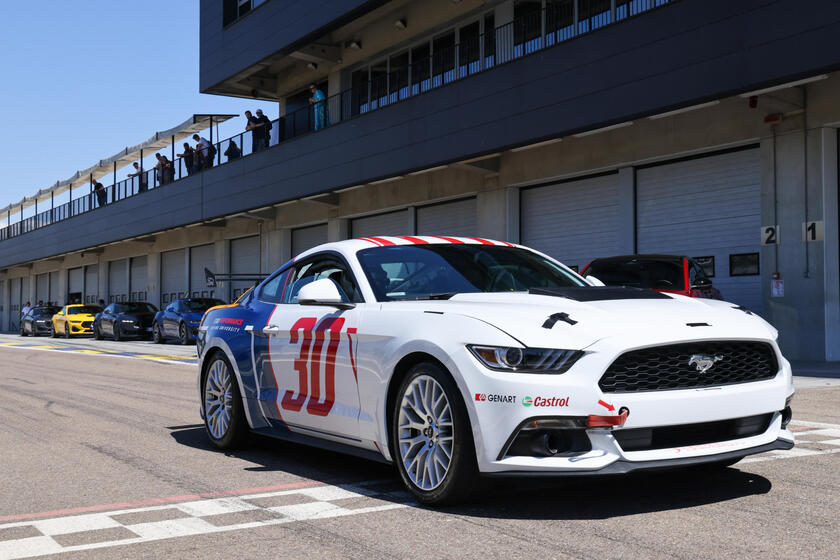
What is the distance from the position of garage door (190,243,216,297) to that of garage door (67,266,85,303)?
1772 cm

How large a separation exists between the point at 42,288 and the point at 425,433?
65698mm

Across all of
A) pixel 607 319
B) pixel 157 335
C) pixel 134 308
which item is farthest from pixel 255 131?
pixel 607 319

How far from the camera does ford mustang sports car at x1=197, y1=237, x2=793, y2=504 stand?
4418mm

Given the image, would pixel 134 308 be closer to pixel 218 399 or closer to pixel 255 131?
pixel 255 131

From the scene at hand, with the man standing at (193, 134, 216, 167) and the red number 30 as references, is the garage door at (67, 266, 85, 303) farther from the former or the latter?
the red number 30

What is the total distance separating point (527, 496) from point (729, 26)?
42.1ft

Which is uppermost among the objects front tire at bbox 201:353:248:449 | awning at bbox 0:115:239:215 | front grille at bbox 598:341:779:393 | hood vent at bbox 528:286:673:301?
awning at bbox 0:115:239:215

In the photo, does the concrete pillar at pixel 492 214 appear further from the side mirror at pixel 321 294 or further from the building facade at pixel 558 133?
the side mirror at pixel 321 294

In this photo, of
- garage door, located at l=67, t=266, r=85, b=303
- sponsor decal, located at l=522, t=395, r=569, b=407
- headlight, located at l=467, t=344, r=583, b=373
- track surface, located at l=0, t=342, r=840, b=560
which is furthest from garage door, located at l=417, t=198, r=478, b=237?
garage door, located at l=67, t=266, r=85, b=303

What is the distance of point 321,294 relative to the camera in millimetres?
5680

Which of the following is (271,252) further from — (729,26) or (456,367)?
(456,367)

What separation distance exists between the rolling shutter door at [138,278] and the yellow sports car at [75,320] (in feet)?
21.8

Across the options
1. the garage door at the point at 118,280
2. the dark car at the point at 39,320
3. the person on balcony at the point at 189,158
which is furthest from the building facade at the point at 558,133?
the garage door at the point at 118,280

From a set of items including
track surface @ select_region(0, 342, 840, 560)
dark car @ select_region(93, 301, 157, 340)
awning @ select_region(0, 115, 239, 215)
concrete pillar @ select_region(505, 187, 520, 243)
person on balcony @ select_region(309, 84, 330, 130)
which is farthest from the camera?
awning @ select_region(0, 115, 239, 215)
